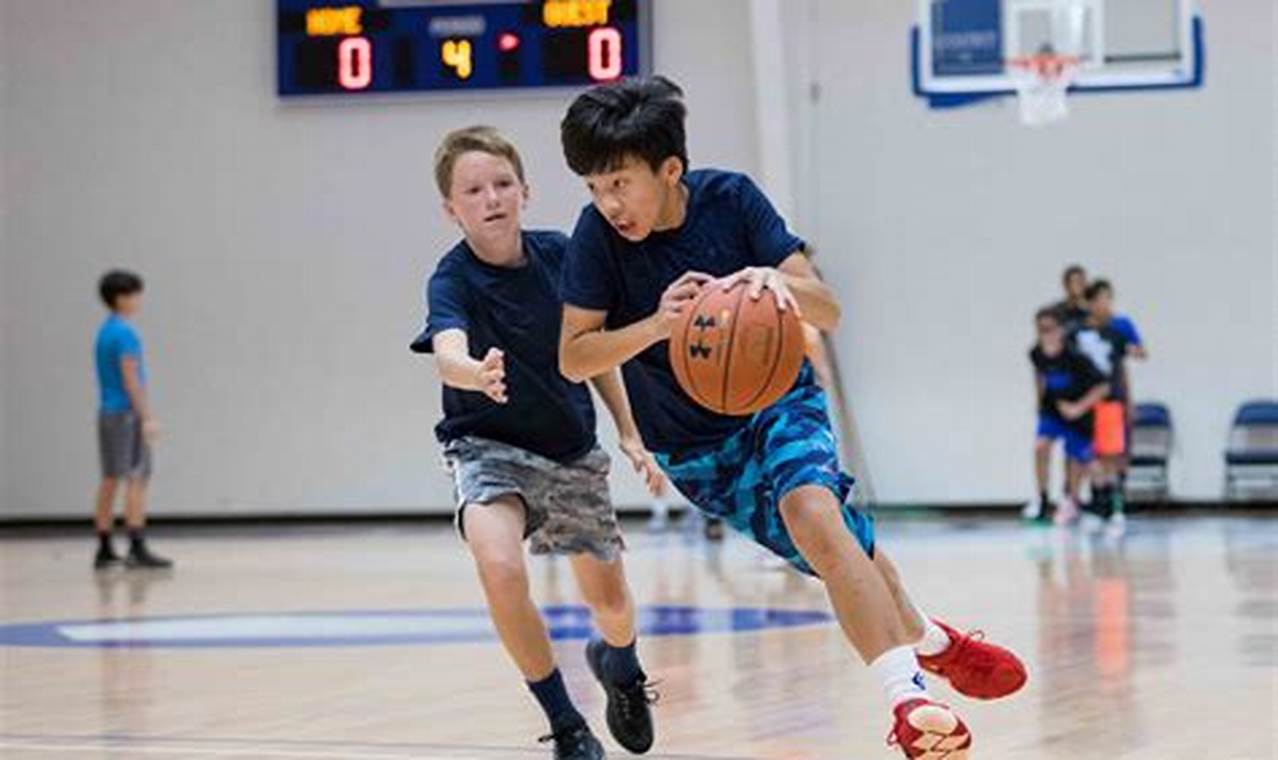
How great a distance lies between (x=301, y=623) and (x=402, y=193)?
35.0 ft

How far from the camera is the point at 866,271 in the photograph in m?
21.2

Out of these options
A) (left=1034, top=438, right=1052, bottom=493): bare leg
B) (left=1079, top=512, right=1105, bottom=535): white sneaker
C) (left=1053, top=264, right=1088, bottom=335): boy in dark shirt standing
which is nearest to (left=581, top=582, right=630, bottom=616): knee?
(left=1079, top=512, right=1105, bottom=535): white sneaker

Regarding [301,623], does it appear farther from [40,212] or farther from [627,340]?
[40,212]

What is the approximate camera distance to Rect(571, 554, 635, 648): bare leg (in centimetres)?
646

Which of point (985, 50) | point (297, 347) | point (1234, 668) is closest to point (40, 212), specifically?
point (297, 347)

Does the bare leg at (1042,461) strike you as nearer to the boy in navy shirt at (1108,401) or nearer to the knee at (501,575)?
the boy in navy shirt at (1108,401)

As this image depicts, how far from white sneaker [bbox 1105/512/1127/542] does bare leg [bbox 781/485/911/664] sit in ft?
41.9

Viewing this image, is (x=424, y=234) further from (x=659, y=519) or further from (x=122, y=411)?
(x=122, y=411)

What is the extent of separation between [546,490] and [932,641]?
3.75 ft

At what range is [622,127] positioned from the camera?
520 centimetres

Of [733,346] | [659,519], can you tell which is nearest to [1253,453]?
[659,519]

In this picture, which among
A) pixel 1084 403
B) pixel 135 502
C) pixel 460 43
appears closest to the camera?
pixel 135 502

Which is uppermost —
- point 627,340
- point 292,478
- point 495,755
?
point 627,340

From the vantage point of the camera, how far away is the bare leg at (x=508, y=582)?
19.7ft
